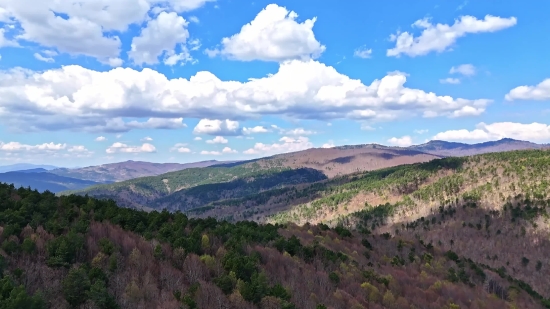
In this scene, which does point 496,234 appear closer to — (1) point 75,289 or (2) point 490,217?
(2) point 490,217

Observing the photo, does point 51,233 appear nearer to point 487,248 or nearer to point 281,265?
point 281,265

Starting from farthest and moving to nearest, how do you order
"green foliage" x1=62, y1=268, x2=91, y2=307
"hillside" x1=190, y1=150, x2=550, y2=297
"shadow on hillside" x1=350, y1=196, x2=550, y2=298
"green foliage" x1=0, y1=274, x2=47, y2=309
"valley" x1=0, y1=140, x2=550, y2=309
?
"hillside" x1=190, y1=150, x2=550, y2=297 → "shadow on hillside" x1=350, y1=196, x2=550, y2=298 → "valley" x1=0, y1=140, x2=550, y2=309 → "green foliage" x1=62, y1=268, x2=91, y2=307 → "green foliage" x1=0, y1=274, x2=47, y2=309

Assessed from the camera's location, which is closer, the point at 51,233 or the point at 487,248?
the point at 51,233

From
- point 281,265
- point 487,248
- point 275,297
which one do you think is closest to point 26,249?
point 275,297

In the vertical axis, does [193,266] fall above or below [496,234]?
above

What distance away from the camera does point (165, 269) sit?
24000 millimetres

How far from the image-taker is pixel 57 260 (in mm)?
20766

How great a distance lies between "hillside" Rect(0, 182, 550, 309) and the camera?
18.9 meters

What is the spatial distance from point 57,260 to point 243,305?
11002 millimetres

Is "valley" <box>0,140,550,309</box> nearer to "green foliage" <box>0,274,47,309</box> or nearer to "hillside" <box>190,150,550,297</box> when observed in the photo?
"green foliage" <box>0,274,47,309</box>

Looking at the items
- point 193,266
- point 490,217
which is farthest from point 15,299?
point 490,217

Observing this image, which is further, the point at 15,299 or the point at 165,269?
the point at 165,269


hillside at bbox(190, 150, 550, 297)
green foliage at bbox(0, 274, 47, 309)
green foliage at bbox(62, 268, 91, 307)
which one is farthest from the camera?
hillside at bbox(190, 150, 550, 297)

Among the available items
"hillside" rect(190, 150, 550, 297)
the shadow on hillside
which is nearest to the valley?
the shadow on hillside
